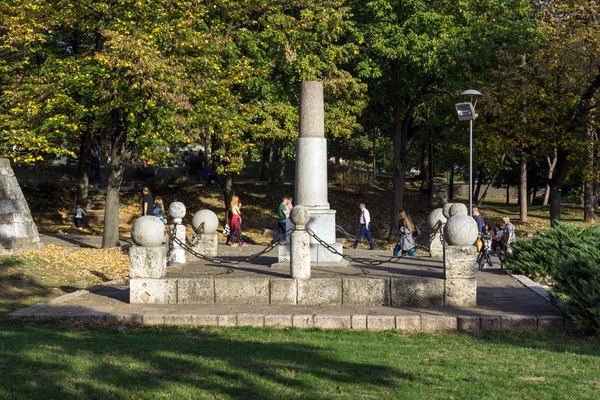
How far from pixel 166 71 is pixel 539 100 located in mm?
14110

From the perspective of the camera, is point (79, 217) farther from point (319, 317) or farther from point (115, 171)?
point (319, 317)

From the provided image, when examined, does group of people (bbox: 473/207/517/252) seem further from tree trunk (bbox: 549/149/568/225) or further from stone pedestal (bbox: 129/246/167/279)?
stone pedestal (bbox: 129/246/167/279)

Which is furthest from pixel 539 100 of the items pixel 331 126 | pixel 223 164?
pixel 223 164

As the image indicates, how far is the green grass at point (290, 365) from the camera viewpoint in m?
7.19

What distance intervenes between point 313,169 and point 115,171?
30.4 feet

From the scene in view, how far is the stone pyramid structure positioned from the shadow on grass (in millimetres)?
7640

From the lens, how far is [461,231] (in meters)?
12.3

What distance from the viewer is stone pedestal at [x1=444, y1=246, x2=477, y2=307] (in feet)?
40.1

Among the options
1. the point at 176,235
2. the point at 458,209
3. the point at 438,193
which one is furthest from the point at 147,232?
the point at 438,193

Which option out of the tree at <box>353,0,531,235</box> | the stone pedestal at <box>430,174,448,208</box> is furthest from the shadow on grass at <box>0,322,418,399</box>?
the stone pedestal at <box>430,174,448,208</box>

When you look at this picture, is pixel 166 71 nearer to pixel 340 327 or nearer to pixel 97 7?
pixel 97 7

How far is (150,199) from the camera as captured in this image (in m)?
22.8

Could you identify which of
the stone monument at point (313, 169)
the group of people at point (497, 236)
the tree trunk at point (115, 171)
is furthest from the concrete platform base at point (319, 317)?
the tree trunk at point (115, 171)

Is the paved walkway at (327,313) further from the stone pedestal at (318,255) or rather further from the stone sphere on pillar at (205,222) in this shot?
the stone sphere on pillar at (205,222)
